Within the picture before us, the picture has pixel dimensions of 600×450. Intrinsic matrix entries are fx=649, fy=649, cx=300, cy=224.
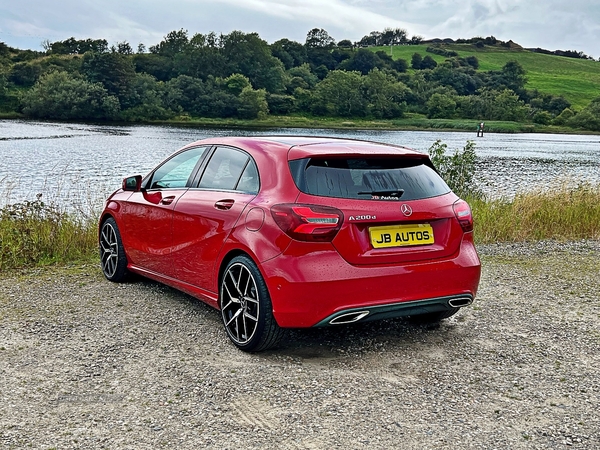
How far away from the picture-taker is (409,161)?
197 inches

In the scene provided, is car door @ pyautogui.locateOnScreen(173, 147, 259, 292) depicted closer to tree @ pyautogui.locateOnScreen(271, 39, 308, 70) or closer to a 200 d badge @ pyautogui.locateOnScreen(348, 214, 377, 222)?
a 200 d badge @ pyautogui.locateOnScreen(348, 214, 377, 222)

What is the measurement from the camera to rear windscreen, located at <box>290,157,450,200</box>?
15.0 feet

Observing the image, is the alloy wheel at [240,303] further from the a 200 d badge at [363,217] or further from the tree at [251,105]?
the tree at [251,105]

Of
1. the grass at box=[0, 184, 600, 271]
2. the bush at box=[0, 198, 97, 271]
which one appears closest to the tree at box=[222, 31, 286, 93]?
the grass at box=[0, 184, 600, 271]

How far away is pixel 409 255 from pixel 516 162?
1675 inches

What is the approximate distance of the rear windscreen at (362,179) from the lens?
4.56 meters

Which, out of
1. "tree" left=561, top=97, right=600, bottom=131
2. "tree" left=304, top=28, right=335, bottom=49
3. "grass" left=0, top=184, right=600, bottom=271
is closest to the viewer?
"grass" left=0, top=184, right=600, bottom=271

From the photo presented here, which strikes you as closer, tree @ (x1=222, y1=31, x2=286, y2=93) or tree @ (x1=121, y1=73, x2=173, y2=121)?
tree @ (x1=121, y1=73, x2=173, y2=121)

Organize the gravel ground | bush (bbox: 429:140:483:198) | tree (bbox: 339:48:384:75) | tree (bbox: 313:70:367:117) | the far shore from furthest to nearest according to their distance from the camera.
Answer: tree (bbox: 339:48:384:75)
tree (bbox: 313:70:367:117)
the far shore
bush (bbox: 429:140:483:198)
the gravel ground

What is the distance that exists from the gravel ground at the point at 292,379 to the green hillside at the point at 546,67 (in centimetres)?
12584

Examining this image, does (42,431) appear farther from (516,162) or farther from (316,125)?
(316,125)

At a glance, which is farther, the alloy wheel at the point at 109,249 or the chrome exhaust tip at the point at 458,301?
the alloy wheel at the point at 109,249

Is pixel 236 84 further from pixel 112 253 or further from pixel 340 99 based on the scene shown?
pixel 112 253

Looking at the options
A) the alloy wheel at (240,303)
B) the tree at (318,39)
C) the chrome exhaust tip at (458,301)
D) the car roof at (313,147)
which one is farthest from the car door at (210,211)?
the tree at (318,39)
